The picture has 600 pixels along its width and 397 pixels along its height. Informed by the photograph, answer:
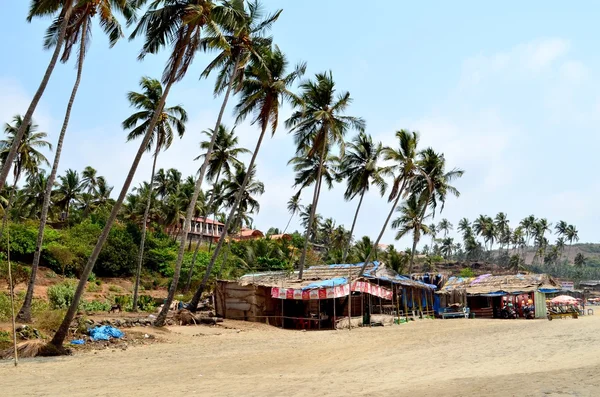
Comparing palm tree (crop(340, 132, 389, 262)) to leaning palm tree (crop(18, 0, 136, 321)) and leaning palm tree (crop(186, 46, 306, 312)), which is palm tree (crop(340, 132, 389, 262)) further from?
leaning palm tree (crop(18, 0, 136, 321))

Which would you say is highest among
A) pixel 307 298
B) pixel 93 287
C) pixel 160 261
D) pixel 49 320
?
pixel 160 261

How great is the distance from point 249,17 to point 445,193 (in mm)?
22856

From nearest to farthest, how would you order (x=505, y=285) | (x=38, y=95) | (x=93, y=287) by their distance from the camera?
(x=38, y=95)
(x=505, y=285)
(x=93, y=287)

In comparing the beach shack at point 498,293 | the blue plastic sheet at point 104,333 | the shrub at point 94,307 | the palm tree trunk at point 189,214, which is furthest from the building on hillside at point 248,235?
the blue plastic sheet at point 104,333

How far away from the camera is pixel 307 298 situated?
23781 millimetres

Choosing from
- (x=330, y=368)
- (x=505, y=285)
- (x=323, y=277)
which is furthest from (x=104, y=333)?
(x=505, y=285)

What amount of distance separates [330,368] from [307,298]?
11918 millimetres

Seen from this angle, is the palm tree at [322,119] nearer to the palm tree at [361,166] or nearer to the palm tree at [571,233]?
the palm tree at [361,166]

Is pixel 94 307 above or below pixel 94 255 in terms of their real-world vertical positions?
below

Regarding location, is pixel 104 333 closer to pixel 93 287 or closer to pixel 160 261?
pixel 93 287

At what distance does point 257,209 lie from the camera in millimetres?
37000

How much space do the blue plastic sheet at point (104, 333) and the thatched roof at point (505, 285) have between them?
26.2 metres

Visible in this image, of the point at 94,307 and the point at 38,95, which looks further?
the point at 94,307

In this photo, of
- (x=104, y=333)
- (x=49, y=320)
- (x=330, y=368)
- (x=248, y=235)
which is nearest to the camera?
(x=330, y=368)
